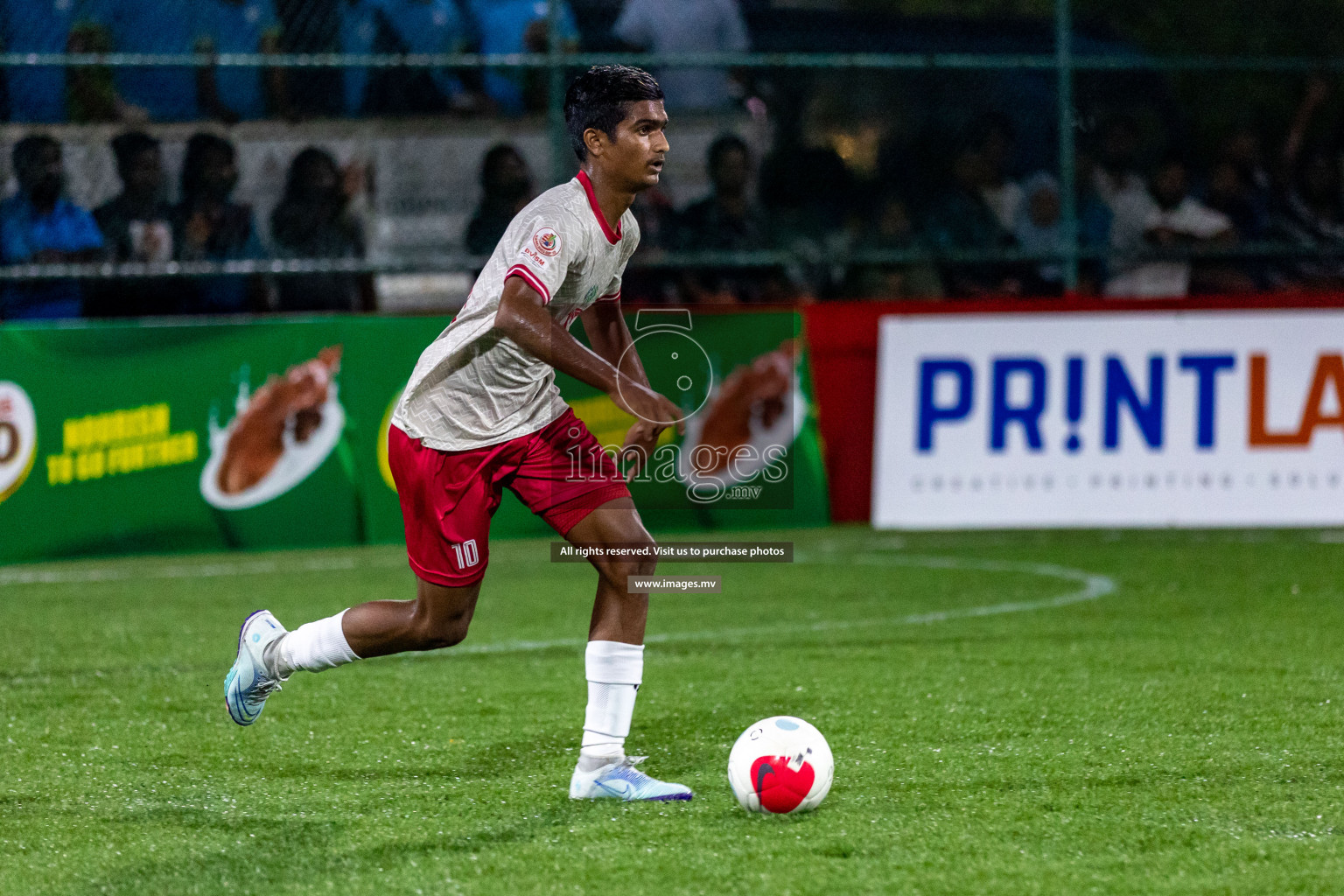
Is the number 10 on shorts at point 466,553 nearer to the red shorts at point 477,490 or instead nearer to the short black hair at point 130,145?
the red shorts at point 477,490

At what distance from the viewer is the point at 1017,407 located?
1026 centimetres

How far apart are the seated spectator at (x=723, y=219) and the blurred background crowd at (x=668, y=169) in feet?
0.06

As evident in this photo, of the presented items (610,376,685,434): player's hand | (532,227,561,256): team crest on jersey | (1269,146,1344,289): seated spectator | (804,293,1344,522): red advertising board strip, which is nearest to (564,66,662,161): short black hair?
(532,227,561,256): team crest on jersey

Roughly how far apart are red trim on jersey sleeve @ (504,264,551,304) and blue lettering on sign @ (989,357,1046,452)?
21.1 ft

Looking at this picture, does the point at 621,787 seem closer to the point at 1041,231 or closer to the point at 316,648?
the point at 316,648

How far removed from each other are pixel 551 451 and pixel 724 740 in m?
1.17

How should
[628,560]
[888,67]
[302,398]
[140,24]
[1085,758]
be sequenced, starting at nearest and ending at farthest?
[628,560], [1085,758], [302,398], [140,24], [888,67]

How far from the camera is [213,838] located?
4.13 meters

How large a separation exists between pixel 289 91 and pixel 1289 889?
886cm

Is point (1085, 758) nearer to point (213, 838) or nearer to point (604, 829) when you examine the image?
point (604, 829)

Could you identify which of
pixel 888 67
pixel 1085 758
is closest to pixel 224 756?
pixel 1085 758

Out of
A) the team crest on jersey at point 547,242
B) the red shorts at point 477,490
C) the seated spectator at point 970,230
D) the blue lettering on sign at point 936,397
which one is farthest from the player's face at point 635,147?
the seated spectator at point 970,230

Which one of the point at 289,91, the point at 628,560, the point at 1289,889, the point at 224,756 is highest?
the point at 289,91

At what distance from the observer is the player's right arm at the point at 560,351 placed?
4.16 m
